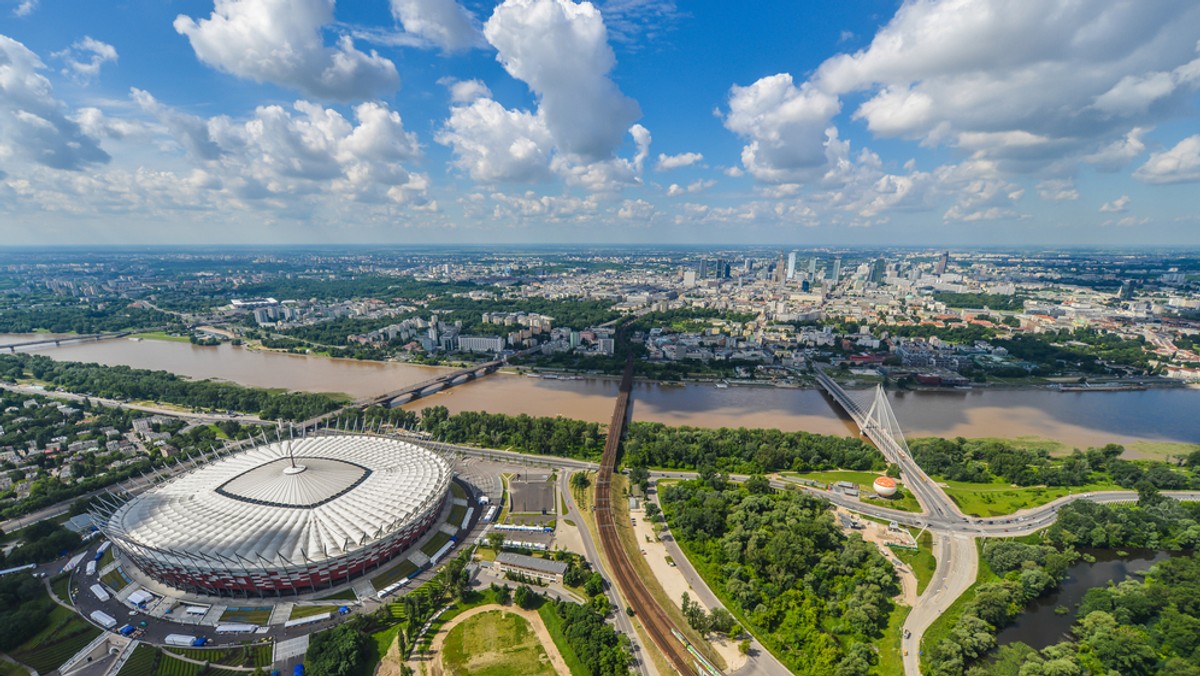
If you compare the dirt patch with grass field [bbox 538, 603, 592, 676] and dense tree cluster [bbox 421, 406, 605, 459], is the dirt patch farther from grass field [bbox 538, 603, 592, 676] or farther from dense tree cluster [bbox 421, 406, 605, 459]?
dense tree cluster [bbox 421, 406, 605, 459]

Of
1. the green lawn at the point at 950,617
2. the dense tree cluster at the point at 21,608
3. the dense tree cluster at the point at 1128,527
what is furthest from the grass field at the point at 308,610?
the dense tree cluster at the point at 1128,527

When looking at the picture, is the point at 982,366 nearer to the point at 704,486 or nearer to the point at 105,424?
the point at 704,486

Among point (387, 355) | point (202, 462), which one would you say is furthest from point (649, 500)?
point (387, 355)

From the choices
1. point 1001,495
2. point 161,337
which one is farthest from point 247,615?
point 161,337

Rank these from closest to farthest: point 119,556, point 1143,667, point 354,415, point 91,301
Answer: point 1143,667, point 119,556, point 354,415, point 91,301

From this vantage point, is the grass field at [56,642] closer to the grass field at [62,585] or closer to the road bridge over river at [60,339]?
the grass field at [62,585]

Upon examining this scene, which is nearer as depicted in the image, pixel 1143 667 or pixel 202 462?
pixel 1143 667

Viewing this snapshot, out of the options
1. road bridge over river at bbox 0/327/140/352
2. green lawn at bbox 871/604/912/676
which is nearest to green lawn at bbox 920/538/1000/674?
green lawn at bbox 871/604/912/676

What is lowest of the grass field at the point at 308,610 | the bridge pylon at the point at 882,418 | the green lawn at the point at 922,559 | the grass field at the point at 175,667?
the grass field at the point at 175,667
